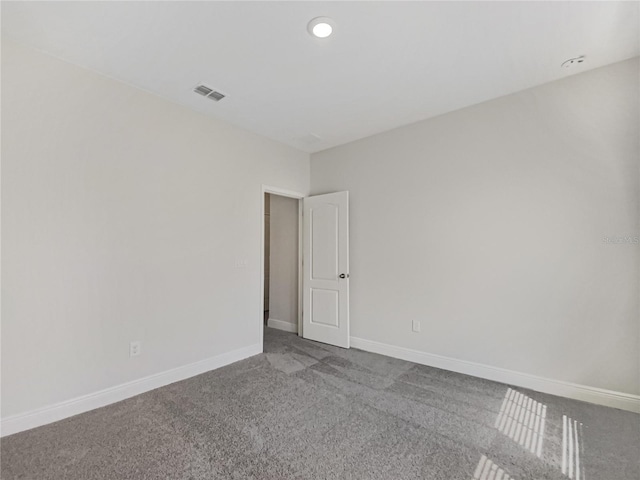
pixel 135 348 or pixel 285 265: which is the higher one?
pixel 285 265

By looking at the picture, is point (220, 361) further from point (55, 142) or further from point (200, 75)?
point (200, 75)

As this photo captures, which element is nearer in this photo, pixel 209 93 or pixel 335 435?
pixel 335 435

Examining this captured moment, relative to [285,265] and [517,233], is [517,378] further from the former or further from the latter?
[285,265]

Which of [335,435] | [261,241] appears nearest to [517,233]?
[335,435]

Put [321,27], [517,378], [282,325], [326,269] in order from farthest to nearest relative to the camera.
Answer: [282,325]
[326,269]
[517,378]
[321,27]

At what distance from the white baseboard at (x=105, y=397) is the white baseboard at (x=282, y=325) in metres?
1.39

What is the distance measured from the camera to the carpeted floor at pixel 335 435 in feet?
5.79

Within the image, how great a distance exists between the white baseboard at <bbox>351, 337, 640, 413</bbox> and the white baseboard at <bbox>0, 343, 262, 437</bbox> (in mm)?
1928

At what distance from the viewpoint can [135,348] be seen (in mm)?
2742

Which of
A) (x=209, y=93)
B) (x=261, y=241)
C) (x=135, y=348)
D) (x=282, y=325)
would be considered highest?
(x=209, y=93)

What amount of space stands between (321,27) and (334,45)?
210 mm

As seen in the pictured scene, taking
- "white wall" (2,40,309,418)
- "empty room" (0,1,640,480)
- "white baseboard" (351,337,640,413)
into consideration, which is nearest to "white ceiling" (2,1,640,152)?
"empty room" (0,1,640,480)

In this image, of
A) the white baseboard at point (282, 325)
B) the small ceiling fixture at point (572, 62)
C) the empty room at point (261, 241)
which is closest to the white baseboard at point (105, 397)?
the empty room at point (261, 241)

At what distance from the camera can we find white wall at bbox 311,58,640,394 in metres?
2.47
